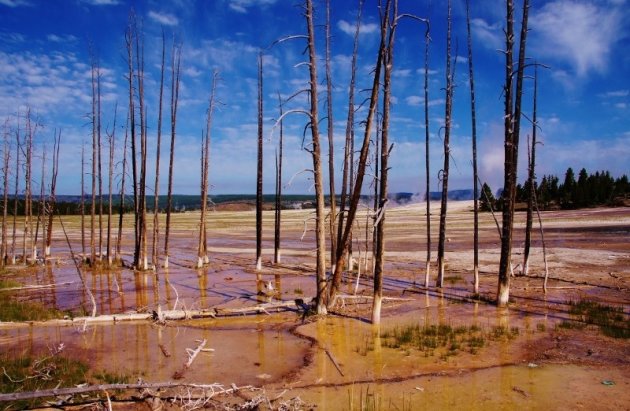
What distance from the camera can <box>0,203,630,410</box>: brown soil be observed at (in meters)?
8.52

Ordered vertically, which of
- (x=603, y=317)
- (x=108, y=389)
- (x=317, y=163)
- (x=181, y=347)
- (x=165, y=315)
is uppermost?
(x=317, y=163)

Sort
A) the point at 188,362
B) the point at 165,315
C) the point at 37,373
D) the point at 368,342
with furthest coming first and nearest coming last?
the point at 165,315
the point at 368,342
the point at 188,362
the point at 37,373

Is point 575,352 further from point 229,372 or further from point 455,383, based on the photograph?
point 229,372

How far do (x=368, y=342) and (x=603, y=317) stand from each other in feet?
24.3

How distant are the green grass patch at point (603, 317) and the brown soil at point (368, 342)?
0.37 meters

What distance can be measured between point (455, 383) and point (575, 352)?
373 centimetres

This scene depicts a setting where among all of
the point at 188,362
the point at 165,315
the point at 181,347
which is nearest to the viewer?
the point at 188,362

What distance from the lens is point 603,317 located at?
13.7 m

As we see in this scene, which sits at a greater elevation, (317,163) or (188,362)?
(317,163)

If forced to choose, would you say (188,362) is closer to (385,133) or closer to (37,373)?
(37,373)

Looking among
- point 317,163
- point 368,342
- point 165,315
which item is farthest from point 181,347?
point 317,163

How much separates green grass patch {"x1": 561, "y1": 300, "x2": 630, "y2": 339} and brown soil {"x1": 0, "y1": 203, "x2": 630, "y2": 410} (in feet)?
1.21

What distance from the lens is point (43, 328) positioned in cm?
1323

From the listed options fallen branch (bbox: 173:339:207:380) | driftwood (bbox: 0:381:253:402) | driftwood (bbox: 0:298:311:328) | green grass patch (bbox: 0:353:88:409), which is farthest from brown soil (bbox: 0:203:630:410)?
driftwood (bbox: 0:381:253:402)
